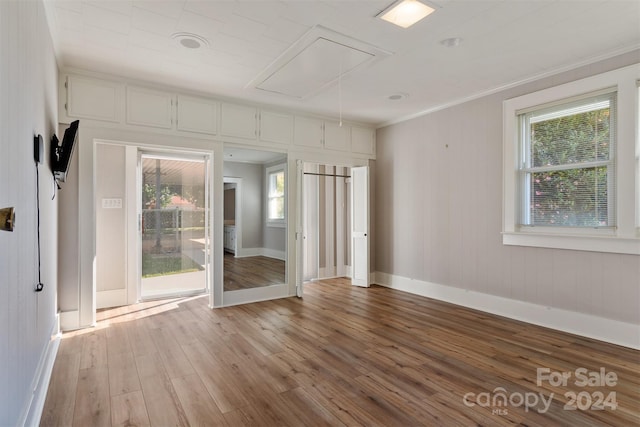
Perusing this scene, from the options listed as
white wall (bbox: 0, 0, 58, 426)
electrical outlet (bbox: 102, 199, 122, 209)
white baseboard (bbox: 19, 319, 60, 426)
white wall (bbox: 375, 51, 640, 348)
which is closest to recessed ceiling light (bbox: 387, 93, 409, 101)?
white wall (bbox: 375, 51, 640, 348)

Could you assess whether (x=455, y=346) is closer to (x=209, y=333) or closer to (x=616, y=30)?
(x=209, y=333)

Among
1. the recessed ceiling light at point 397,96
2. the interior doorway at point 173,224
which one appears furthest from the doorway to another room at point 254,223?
the recessed ceiling light at point 397,96

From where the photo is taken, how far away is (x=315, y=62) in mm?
3449

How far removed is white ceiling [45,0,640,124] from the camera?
2.55 meters

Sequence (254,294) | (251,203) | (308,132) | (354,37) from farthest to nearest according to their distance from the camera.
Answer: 1. (308,132)
2. (251,203)
3. (254,294)
4. (354,37)

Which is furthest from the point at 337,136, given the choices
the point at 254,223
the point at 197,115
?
the point at 197,115

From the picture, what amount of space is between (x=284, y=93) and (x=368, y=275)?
326cm

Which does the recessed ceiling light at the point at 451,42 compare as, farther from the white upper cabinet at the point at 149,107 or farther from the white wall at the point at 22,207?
the white upper cabinet at the point at 149,107

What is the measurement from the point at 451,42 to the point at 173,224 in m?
4.37

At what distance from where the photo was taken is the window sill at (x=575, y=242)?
3.14 m

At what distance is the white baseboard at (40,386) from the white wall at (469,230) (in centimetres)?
450

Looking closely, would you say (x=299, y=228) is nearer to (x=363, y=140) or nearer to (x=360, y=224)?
(x=360, y=224)

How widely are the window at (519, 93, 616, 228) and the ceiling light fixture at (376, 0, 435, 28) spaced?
2.12m

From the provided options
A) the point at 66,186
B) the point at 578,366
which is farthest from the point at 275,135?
the point at 578,366
